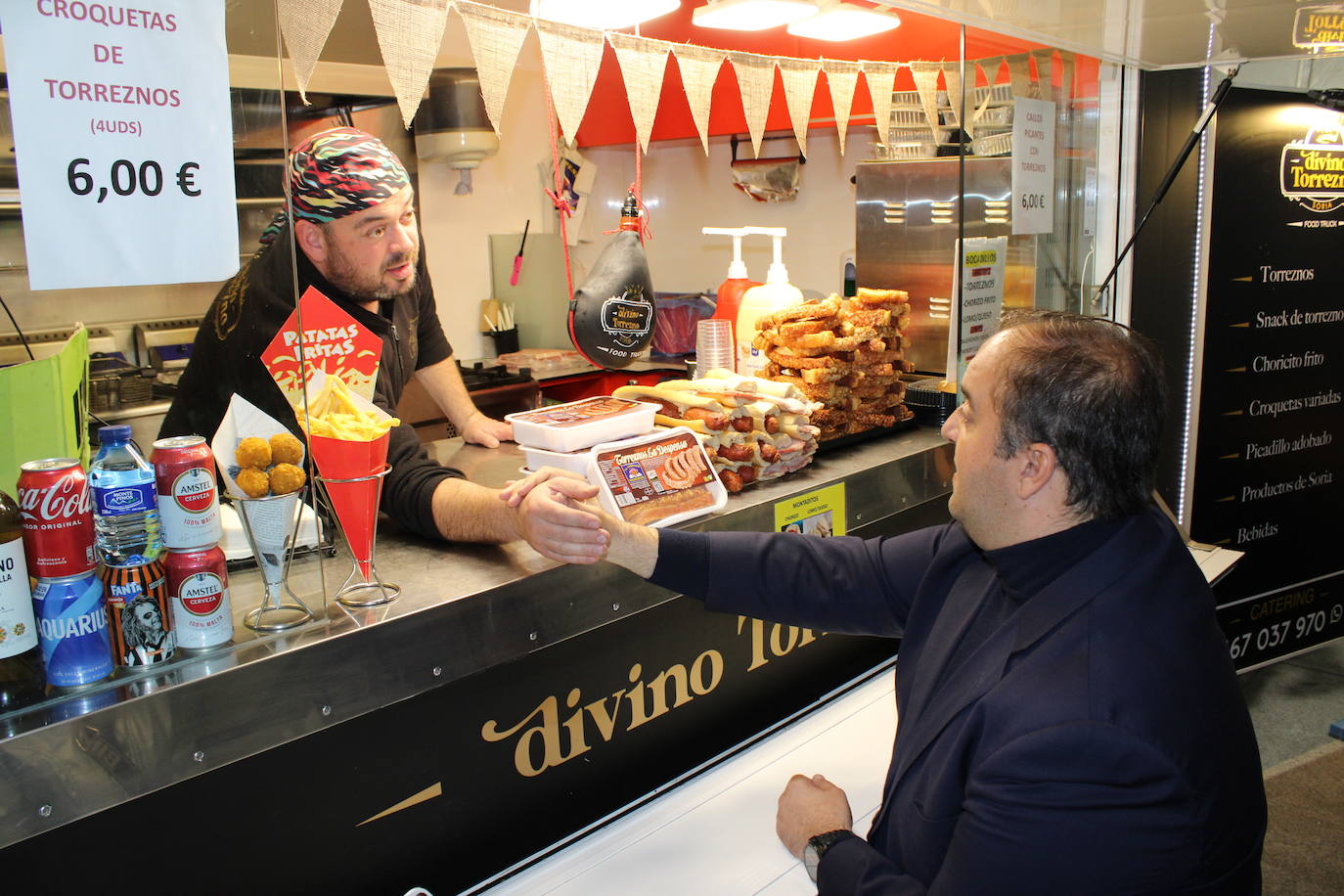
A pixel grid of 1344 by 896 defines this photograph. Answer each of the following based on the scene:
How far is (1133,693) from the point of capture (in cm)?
119

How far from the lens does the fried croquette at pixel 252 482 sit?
1.41 metres

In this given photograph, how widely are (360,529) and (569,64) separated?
4.34 ft

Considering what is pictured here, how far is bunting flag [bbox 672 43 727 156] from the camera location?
106 inches

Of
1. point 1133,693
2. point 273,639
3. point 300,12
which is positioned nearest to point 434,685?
point 273,639

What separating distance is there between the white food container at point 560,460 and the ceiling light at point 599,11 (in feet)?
3.40

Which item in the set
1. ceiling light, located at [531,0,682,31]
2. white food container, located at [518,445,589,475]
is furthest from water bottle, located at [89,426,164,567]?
ceiling light, located at [531,0,682,31]

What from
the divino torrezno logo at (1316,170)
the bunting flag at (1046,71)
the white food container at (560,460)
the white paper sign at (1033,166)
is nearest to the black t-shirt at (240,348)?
the white food container at (560,460)

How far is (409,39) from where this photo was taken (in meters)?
1.97

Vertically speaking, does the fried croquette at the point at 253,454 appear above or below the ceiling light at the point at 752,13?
below

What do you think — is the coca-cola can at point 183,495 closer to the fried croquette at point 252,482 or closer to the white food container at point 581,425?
the fried croquette at point 252,482

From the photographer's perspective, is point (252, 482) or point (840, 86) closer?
point (252, 482)

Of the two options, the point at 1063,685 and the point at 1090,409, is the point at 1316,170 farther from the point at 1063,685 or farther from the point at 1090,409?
the point at 1063,685

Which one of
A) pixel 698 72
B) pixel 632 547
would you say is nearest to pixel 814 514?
pixel 632 547

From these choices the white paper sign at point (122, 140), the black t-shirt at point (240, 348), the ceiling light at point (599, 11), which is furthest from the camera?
the ceiling light at point (599, 11)
